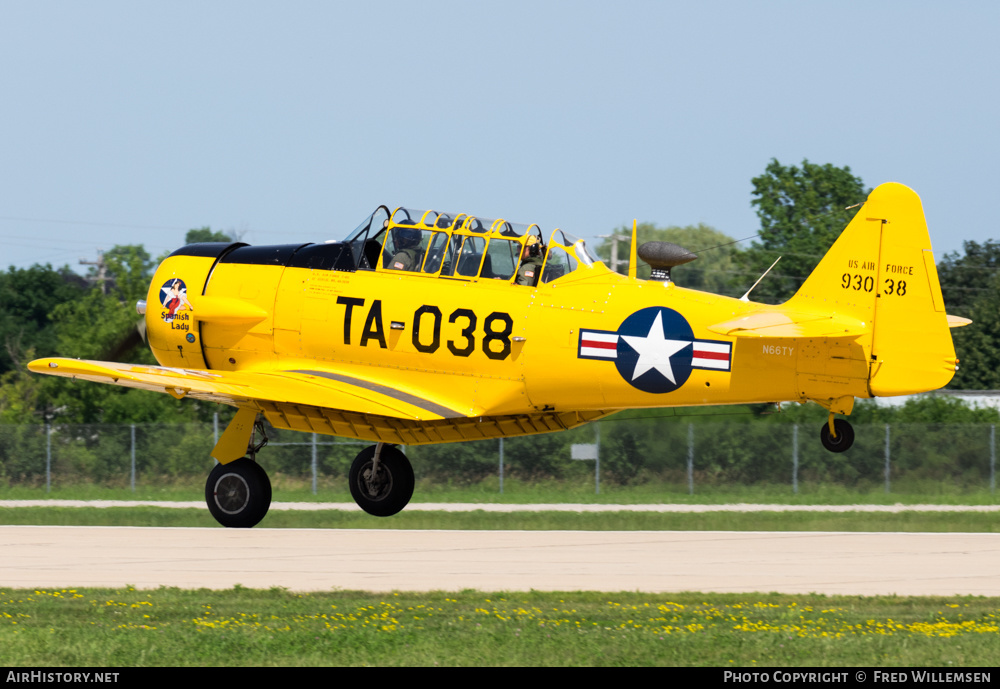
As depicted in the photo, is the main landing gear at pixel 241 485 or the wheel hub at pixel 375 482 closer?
the main landing gear at pixel 241 485

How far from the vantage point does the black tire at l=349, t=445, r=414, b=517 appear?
668 inches

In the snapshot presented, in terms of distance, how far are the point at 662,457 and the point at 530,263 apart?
19.9 metres

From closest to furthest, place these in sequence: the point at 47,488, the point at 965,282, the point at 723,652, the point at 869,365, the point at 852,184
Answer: the point at 723,652 < the point at 869,365 < the point at 47,488 < the point at 852,184 < the point at 965,282

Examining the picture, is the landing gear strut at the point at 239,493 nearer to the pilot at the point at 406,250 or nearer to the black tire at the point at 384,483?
the black tire at the point at 384,483

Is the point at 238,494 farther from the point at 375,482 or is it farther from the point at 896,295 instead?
the point at 896,295

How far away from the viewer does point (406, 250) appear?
1603 cm

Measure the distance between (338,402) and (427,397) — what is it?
44.4 inches

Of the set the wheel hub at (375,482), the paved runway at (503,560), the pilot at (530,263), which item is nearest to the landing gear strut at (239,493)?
the wheel hub at (375,482)

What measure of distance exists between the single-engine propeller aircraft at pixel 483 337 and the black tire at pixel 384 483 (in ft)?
0.09

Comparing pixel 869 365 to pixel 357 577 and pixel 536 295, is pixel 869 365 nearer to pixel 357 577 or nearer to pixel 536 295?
pixel 536 295

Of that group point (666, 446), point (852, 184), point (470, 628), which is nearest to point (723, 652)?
point (470, 628)

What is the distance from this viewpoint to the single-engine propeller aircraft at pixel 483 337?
13750 mm

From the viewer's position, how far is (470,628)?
13805mm

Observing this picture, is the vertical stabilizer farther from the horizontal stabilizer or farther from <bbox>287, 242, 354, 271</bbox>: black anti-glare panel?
<bbox>287, 242, 354, 271</bbox>: black anti-glare panel
